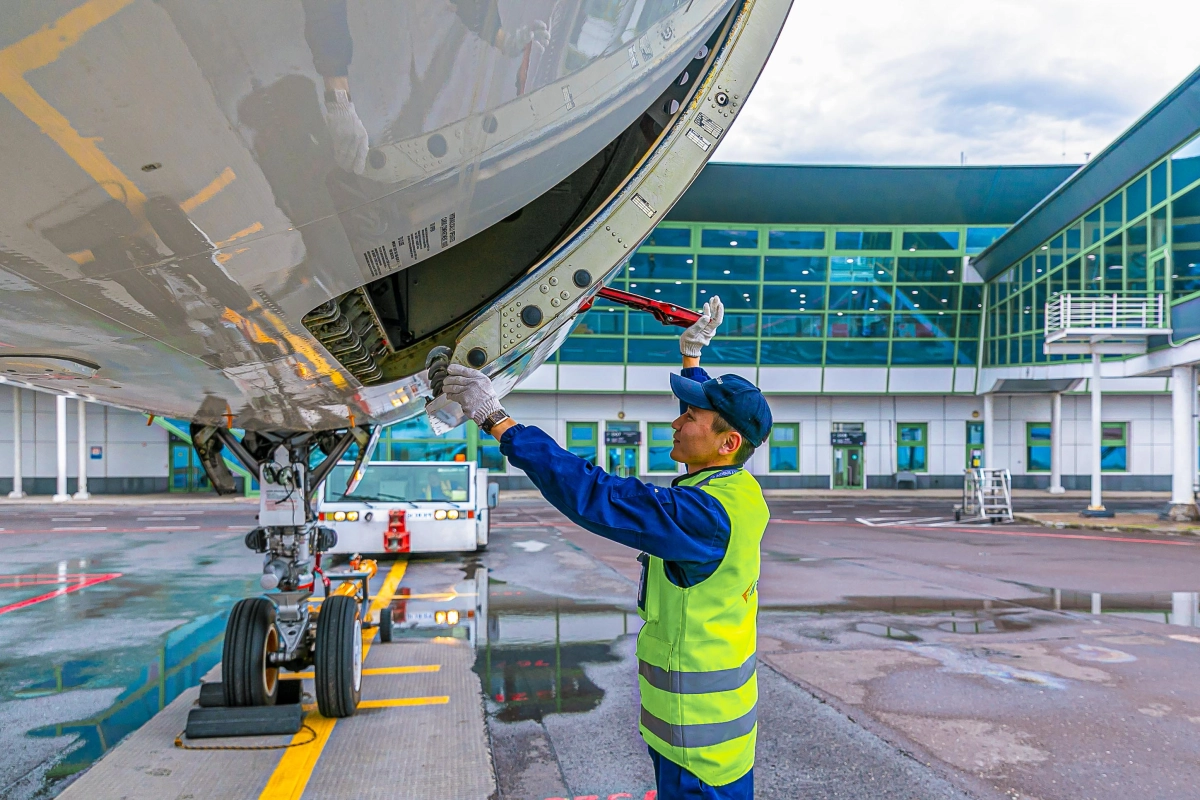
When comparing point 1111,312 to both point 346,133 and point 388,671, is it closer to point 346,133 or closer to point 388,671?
point 388,671

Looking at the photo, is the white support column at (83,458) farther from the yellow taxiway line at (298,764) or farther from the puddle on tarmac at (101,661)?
the yellow taxiway line at (298,764)

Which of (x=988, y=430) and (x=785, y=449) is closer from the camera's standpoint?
(x=988, y=430)

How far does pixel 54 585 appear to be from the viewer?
9.91m

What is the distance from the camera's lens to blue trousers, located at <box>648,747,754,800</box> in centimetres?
232

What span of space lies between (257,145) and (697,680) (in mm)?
1747

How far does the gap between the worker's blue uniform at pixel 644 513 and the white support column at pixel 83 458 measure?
26.6 meters


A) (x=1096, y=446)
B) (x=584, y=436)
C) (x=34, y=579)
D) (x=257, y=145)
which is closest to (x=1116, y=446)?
(x=1096, y=446)

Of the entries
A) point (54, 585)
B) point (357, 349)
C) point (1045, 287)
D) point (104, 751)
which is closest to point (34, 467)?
point (54, 585)

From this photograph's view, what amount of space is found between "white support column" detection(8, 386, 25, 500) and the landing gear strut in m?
25.2

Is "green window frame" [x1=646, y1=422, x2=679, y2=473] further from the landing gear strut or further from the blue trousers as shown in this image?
the blue trousers

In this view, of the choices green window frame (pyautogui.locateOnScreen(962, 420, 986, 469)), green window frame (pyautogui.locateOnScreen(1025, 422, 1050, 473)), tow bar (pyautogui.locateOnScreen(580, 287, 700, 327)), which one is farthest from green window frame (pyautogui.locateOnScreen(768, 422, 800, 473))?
tow bar (pyautogui.locateOnScreen(580, 287, 700, 327))

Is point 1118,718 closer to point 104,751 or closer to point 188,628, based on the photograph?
point 104,751

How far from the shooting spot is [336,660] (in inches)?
190

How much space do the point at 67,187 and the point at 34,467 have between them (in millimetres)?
31276
